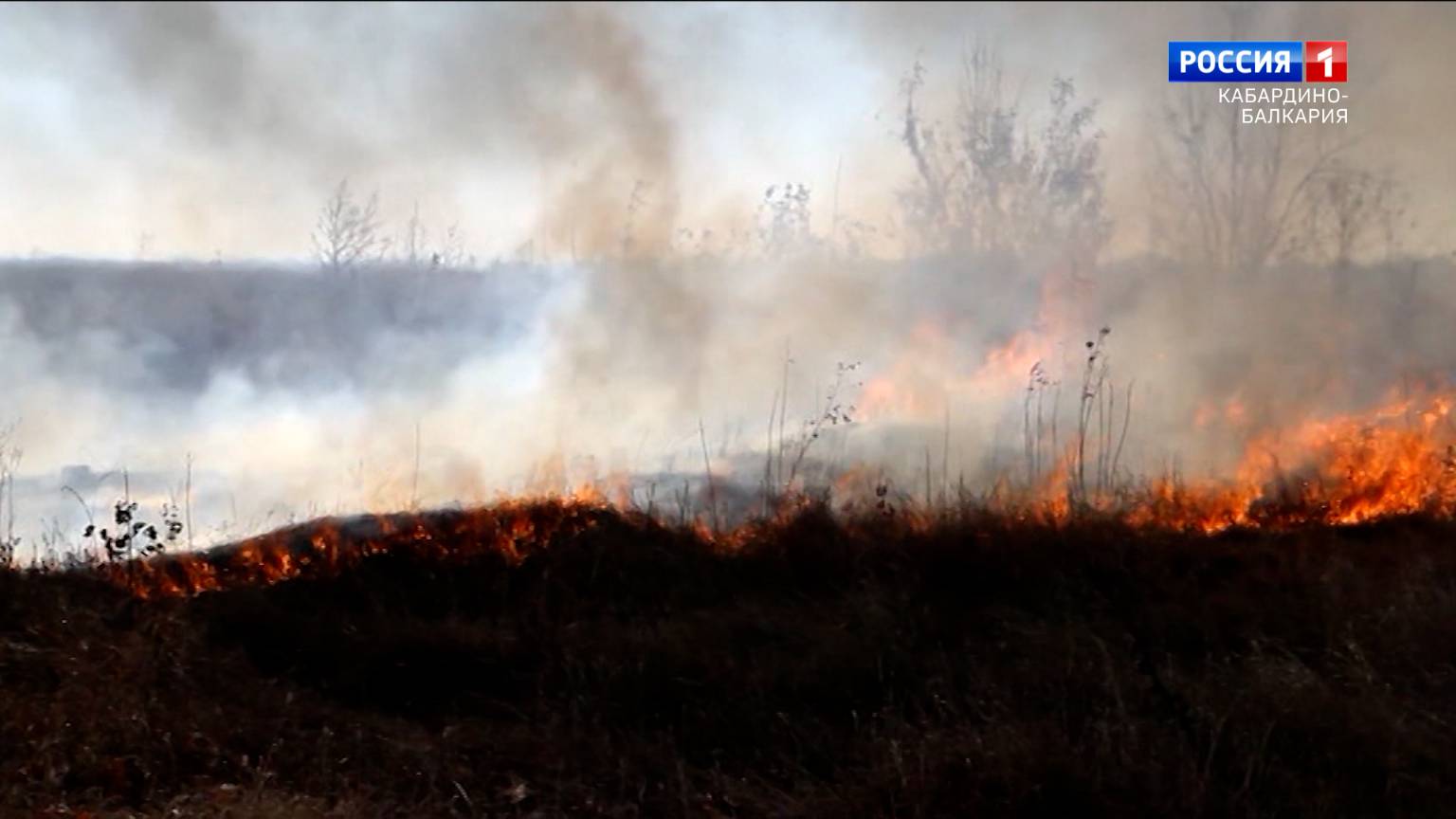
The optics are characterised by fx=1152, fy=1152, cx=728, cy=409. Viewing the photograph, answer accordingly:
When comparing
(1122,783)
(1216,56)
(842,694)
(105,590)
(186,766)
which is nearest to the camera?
(1122,783)

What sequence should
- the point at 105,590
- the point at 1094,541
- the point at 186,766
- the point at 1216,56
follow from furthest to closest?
1. the point at 1216,56
2. the point at 1094,541
3. the point at 105,590
4. the point at 186,766

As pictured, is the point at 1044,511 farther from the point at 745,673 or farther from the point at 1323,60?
the point at 1323,60

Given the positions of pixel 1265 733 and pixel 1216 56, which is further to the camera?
pixel 1216 56

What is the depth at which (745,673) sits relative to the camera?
569 cm

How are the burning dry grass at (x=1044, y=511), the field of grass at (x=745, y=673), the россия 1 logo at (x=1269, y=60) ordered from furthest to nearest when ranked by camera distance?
the россия 1 logo at (x=1269, y=60)
the burning dry grass at (x=1044, y=511)
the field of grass at (x=745, y=673)

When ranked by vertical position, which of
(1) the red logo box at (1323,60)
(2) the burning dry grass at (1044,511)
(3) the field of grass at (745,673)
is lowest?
(3) the field of grass at (745,673)

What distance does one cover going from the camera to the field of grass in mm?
4453

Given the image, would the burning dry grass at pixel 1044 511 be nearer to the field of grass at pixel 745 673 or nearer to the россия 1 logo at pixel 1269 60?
the field of grass at pixel 745 673

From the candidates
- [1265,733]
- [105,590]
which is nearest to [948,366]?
[1265,733]

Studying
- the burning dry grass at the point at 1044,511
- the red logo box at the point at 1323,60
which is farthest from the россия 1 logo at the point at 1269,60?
the burning dry grass at the point at 1044,511

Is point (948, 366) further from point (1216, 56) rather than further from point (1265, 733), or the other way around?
point (1265, 733)

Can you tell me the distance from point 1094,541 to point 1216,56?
4734mm

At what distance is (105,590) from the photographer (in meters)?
6.36

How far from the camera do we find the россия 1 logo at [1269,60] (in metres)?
9.40
